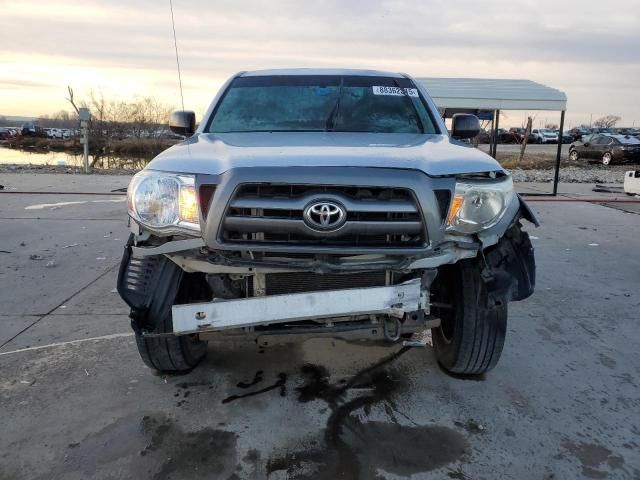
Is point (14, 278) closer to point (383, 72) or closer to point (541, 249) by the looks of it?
point (383, 72)

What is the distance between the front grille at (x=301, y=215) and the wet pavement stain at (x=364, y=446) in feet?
3.31

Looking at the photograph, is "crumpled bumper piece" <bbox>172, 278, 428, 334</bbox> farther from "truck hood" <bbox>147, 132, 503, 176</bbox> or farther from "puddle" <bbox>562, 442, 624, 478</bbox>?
"puddle" <bbox>562, 442, 624, 478</bbox>

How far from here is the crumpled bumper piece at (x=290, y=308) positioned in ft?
8.18

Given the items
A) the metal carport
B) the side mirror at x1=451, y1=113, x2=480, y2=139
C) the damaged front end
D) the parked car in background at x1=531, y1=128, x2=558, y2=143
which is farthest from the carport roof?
the parked car in background at x1=531, y1=128, x2=558, y2=143

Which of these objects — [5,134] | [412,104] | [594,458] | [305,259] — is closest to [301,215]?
[305,259]

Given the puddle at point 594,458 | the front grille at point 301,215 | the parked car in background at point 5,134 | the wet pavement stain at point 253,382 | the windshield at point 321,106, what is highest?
the windshield at point 321,106

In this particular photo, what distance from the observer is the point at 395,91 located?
4.05 metres

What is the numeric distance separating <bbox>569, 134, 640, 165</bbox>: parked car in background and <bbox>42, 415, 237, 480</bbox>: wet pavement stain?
26743 millimetres

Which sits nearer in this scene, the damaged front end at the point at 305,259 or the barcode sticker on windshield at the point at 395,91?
the damaged front end at the point at 305,259

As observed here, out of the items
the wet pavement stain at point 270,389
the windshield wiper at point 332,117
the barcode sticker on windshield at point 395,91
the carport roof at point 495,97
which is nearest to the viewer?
the wet pavement stain at point 270,389

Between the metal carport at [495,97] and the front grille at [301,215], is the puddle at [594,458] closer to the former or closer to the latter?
the front grille at [301,215]

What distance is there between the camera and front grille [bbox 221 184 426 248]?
2330mm

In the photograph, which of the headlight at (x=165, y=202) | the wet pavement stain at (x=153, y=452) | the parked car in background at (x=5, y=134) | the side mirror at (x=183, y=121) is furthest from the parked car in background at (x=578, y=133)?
the parked car in background at (x=5, y=134)

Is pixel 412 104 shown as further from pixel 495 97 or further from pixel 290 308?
pixel 495 97
